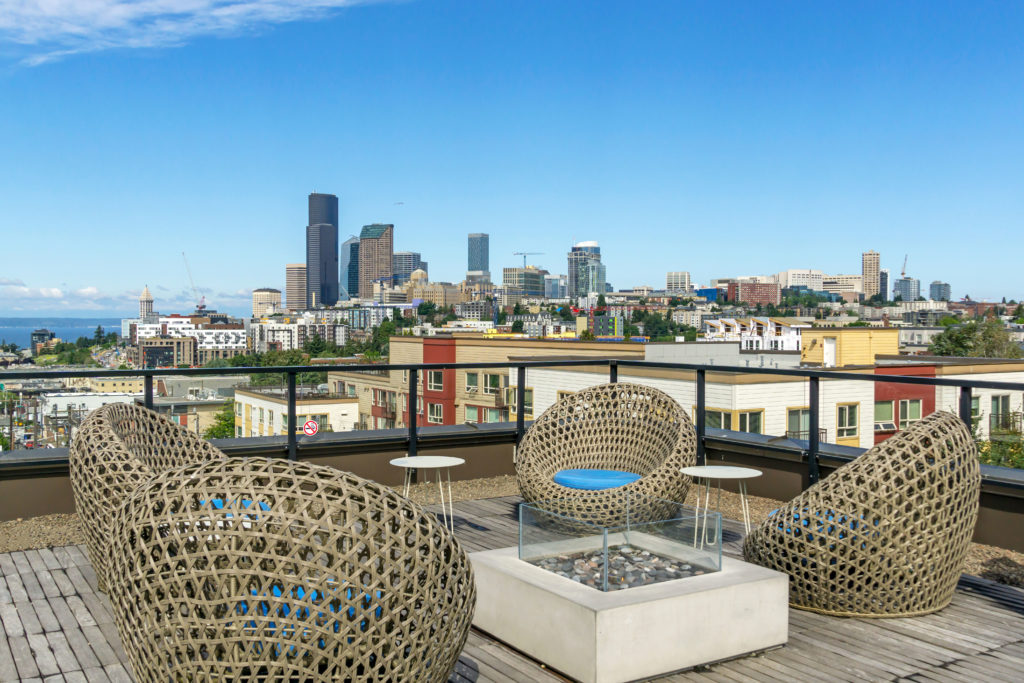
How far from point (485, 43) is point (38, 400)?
105004 millimetres

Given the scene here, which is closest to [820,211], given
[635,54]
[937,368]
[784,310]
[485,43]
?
[784,310]

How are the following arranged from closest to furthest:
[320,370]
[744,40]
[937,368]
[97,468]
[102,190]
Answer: [97,468] < [320,370] < [937,368] < [744,40] < [102,190]

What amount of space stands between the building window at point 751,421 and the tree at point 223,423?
401 cm

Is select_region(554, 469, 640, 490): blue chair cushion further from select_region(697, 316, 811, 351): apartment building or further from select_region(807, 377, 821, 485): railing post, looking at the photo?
select_region(697, 316, 811, 351): apartment building

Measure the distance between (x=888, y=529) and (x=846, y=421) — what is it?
2470mm

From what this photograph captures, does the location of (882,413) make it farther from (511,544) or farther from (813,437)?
(511,544)

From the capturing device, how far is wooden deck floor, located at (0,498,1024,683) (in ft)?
10.7

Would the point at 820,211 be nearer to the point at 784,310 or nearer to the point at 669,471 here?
the point at 784,310

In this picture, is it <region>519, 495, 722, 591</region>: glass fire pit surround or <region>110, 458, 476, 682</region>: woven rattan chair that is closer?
<region>110, 458, 476, 682</region>: woven rattan chair

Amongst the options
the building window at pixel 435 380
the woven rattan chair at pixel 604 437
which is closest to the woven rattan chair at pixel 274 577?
the woven rattan chair at pixel 604 437

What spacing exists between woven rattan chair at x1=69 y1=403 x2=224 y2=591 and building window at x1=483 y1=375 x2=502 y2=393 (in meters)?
3.36

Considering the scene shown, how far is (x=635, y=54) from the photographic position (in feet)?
355

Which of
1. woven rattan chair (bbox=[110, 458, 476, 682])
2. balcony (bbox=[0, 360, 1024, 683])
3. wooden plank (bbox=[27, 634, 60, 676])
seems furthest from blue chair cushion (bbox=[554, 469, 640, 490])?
wooden plank (bbox=[27, 634, 60, 676])

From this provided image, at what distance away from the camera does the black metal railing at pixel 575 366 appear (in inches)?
206
